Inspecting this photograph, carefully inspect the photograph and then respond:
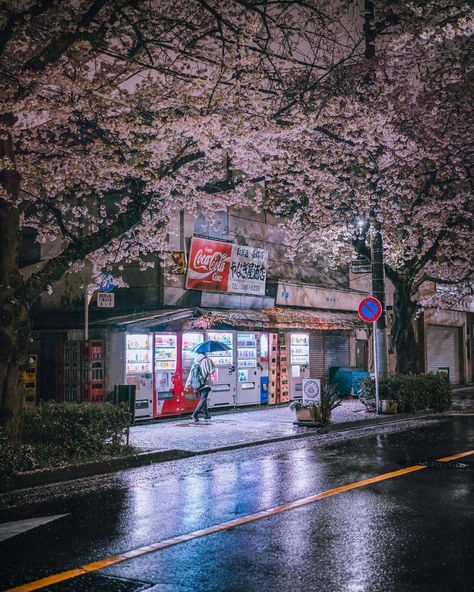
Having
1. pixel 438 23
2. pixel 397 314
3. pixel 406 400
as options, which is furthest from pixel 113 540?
pixel 397 314

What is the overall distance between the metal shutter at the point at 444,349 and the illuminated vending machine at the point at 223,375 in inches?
600

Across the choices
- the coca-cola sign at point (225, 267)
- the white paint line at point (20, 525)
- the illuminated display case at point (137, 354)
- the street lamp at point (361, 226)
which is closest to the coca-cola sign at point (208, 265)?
the coca-cola sign at point (225, 267)

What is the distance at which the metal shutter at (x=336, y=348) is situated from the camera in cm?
2633

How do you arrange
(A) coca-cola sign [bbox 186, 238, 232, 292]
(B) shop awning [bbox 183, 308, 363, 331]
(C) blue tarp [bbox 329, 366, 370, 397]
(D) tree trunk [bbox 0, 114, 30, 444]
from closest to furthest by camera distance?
(D) tree trunk [bbox 0, 114, 30, 444]
(B) shop awning [bbox 183, 308, 363, 331]
(A) coca-cola sign [bbox 186, 238, 232, 292]
(C) blue tarp [bbox 329, 366, 370, 397]

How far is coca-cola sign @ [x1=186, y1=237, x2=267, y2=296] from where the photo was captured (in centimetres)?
2000

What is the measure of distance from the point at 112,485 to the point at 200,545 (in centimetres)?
389

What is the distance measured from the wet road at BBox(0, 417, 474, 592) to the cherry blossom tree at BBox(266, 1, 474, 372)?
6.92 m

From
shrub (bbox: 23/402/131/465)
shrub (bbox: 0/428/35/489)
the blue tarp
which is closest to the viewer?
shrub (bbox: 0/428/35/489)

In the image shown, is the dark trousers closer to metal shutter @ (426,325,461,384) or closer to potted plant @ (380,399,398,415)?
potted plant @ (380,399,398,415)

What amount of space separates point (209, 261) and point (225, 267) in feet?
2.75

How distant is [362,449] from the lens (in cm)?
1291

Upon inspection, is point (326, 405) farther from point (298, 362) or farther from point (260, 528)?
point (260, 528)

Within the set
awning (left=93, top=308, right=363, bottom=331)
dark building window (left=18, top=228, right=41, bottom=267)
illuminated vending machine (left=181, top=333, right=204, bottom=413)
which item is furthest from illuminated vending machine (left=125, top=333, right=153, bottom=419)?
dark building window (left=18, top=228, right=41, bottom=267)

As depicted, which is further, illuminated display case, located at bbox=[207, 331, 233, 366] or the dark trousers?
illuminated display case, located at bbox=[207, 331, 233, 366]
